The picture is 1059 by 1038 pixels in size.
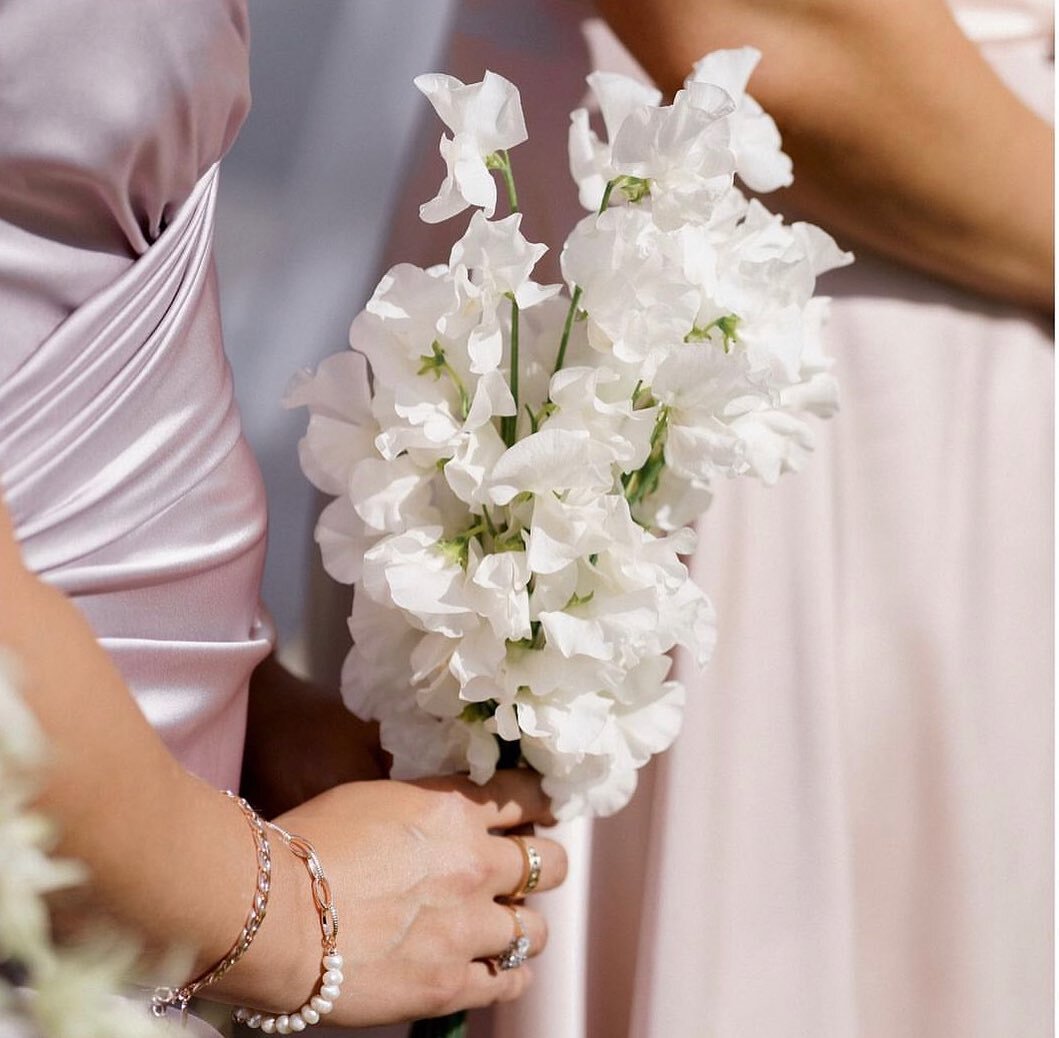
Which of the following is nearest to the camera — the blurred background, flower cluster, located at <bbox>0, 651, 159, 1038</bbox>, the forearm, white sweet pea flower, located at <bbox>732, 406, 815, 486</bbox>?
flower cluster, located at <bbox>0, 651, 159, 1038</bbox>

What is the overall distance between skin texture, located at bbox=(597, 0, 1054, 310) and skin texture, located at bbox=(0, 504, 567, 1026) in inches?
17.0

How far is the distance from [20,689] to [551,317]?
1.06ft

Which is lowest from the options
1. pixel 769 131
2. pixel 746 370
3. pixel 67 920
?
pixel 67 920

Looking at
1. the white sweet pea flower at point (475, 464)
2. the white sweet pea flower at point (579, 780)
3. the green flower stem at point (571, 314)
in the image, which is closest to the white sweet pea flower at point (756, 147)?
the green flower stem at point (571, 314)

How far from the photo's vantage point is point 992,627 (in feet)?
2.73

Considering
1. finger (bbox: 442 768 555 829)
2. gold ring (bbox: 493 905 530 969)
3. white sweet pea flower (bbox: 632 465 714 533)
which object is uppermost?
white sweet pea flower (bbox: 632 465 714 533)

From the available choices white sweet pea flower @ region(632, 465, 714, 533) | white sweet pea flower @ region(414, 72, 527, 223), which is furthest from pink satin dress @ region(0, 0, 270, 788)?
white sweet pea flower @ region(632, 465, 714, 533)

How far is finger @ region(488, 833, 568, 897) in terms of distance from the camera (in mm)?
723

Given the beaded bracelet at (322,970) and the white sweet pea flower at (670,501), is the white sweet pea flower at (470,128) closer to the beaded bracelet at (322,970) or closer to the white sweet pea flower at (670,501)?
the white sweet pea flower at (670,501)

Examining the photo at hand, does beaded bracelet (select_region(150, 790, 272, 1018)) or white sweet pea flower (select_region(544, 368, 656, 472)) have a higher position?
white sweet pea flower (select_region(544, 368, 656, 472))

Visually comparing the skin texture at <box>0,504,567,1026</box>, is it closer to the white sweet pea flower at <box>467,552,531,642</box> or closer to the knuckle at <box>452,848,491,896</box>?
the knuckle at <box>452,848,491,896</box>

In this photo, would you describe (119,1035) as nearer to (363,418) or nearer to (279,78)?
(363,418)

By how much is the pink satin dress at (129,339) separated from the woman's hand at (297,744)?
18 cm

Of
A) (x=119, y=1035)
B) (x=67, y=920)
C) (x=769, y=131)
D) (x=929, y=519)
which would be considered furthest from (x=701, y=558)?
(x=119, y=1035)
